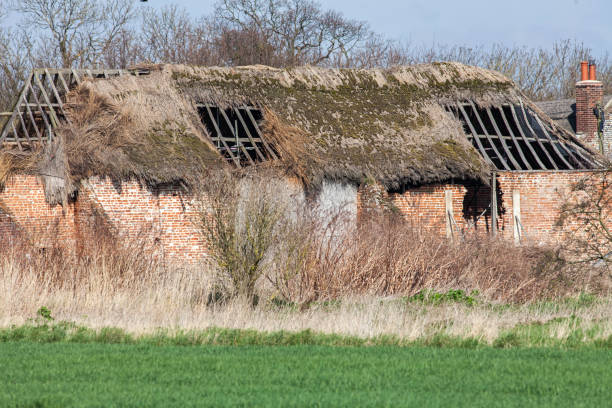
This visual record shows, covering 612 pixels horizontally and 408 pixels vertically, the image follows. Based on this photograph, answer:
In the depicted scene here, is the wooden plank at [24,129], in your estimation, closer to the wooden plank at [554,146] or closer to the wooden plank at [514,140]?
the wooden plank at [514,140]

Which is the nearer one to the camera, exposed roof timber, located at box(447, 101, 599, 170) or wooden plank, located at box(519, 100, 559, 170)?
wooden plank, located at box(519, 100, 559, 170)

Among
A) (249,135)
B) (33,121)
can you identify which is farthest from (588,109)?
(33,121)

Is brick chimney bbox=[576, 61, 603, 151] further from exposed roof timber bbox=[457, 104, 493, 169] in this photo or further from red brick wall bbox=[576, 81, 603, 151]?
exposed roof timber bbox=[457, 104, 493, 169]

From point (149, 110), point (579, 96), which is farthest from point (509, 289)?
point (579, 96)

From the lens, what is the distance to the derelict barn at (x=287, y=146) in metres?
16.7

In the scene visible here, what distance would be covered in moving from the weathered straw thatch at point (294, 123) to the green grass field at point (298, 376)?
8.20m

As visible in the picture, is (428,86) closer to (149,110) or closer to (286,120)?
(286,120)

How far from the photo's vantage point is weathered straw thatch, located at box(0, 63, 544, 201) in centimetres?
1684

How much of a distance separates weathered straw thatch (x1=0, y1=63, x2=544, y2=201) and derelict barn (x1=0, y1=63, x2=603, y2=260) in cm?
4

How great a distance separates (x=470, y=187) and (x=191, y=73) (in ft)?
26.3

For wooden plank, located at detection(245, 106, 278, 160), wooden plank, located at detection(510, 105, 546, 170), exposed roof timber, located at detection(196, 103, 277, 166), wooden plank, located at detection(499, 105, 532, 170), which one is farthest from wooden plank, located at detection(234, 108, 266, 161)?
wooden plank, located at detection(510, 105, 546, 170)

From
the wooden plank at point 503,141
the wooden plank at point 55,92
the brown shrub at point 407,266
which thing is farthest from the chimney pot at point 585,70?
the wooden plank at point 55,92

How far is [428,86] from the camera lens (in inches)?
877

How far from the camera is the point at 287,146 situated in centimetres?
1845
